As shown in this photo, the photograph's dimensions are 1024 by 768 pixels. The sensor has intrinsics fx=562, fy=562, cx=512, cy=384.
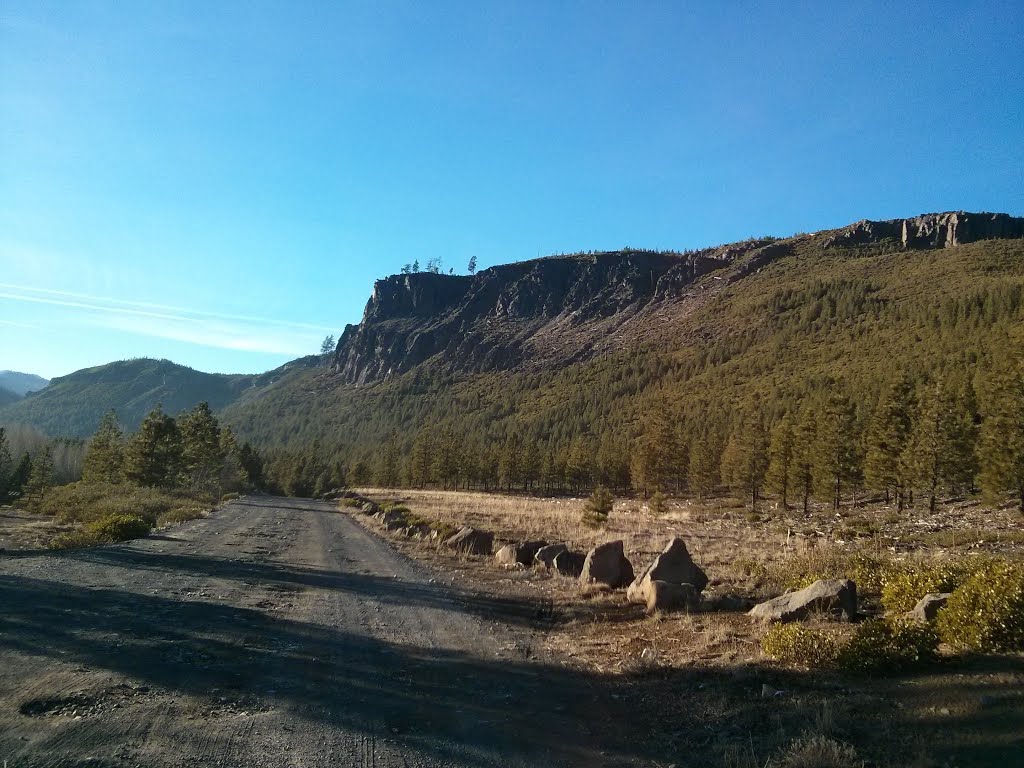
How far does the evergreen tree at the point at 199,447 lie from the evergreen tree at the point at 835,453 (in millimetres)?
63943

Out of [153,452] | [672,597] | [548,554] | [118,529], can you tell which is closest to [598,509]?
[548,554]

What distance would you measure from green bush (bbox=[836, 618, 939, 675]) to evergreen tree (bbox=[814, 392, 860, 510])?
49.1 metres

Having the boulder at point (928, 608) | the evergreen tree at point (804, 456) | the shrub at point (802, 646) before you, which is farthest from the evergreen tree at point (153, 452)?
the evergreen tree at point (804, 456)

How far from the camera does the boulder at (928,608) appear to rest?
323 inches

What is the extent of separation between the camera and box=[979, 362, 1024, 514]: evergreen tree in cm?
3644

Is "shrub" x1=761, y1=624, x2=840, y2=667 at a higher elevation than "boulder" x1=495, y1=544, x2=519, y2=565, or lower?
higher

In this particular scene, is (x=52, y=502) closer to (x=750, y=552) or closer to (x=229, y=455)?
(x=750, y=552)

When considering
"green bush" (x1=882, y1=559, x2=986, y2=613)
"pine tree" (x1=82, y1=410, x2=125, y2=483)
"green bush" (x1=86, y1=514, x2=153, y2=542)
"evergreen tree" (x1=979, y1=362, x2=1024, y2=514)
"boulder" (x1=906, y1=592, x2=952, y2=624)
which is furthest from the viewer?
"pine tree" (x1=82, y1=410, x2=125, y2=483)

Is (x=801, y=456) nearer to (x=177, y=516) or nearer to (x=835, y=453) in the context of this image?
(x=835, y=453)

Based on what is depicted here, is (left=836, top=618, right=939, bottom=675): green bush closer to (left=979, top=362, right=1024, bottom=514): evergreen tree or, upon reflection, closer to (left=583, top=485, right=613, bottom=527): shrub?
(left=583, top=485, right=613, bottom=527): shrub

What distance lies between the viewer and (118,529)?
20.7 m

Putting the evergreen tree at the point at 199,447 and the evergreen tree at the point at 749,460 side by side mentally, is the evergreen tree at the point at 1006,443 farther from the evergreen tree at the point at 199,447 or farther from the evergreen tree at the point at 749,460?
the evergreen tree at the point at 199,447

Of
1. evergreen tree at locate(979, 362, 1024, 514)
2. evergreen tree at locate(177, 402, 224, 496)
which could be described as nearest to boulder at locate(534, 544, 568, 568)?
evergreen tree at locate(979, 362, 1024, 514)

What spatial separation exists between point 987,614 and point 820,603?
2.57m
